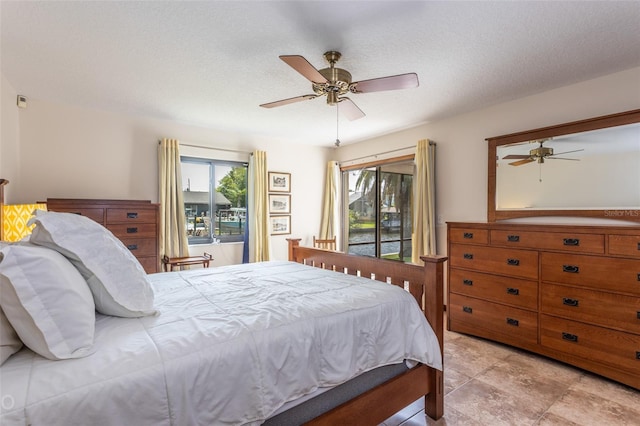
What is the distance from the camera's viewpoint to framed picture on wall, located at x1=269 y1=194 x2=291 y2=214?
496 cm

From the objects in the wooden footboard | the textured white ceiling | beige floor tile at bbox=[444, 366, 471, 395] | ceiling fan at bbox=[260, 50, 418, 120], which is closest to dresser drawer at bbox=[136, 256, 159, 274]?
the textured white ceiling

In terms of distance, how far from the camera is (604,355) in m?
2.30

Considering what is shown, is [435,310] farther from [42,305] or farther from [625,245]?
[42,305]

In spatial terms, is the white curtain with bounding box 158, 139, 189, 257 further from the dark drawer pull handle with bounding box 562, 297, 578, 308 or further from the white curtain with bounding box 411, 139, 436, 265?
the dark drawer pull handle with bounding box 562, 297, 578, 308

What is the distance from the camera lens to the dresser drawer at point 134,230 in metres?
3.26

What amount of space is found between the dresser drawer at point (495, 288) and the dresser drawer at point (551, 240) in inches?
13.1

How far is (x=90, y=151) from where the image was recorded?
11.8 feet

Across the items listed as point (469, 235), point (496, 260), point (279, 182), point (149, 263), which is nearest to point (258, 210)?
point (279, 182)

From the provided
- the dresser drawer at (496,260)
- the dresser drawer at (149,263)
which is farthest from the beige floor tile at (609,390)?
the dresser drawer at (149,263)

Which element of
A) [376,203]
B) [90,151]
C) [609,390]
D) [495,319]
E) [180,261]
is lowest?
[609,390]

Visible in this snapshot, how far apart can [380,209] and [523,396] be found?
125 inches

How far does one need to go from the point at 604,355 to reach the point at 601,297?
431mm

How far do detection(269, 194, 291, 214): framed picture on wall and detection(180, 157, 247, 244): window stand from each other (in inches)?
16.9

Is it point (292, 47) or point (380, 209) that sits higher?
point (292, 47)
